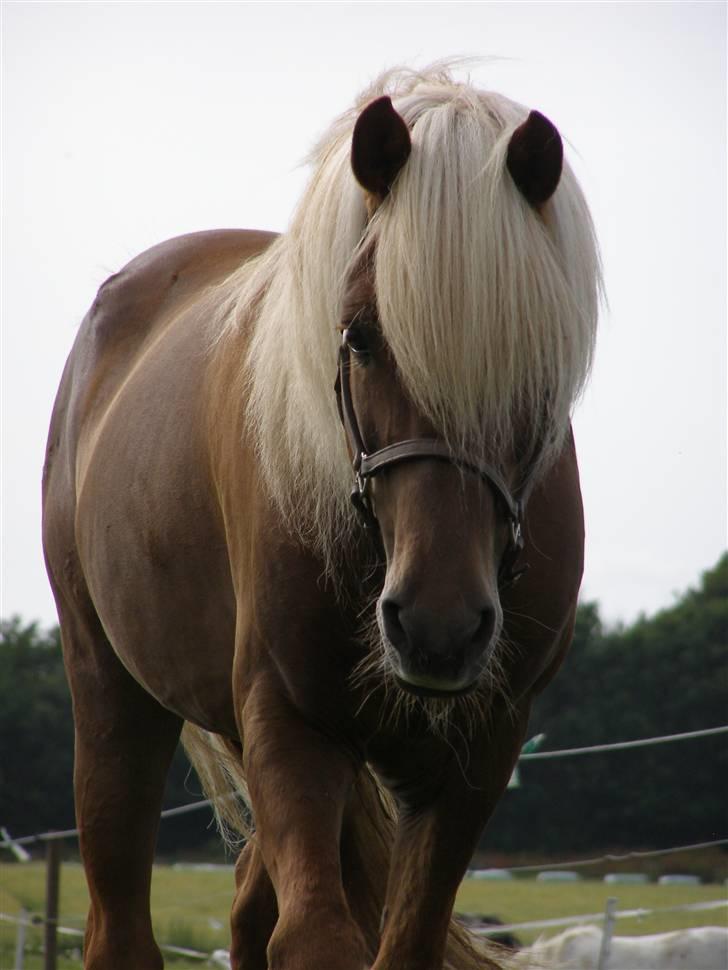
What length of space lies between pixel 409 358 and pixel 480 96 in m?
0.70

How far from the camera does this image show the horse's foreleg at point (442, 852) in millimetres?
2781

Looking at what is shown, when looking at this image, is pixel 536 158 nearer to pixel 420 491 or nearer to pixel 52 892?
pixel 420 491

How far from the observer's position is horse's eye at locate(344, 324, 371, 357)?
93.5 inches

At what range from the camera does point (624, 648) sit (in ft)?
100.0

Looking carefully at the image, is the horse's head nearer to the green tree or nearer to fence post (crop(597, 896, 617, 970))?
fence post (crop(597, 896, 617, 970))

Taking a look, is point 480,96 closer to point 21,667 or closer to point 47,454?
point 47,454

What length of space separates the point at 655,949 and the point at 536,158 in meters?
6.30

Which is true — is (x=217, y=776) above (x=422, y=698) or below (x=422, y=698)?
above

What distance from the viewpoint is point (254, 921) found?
4.04 m

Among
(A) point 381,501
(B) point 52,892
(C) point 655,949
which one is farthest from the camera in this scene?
(B) point 52,892

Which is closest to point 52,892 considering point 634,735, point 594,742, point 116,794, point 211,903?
point 211,903

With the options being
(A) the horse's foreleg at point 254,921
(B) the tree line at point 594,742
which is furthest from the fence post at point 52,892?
(B) the tree line at point 594,742

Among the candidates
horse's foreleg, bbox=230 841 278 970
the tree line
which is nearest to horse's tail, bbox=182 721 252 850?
horse's foreleg, bbox=230 841 278 970

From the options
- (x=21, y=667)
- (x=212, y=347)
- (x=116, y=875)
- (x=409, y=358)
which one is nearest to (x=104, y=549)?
(x=212, y=347)
